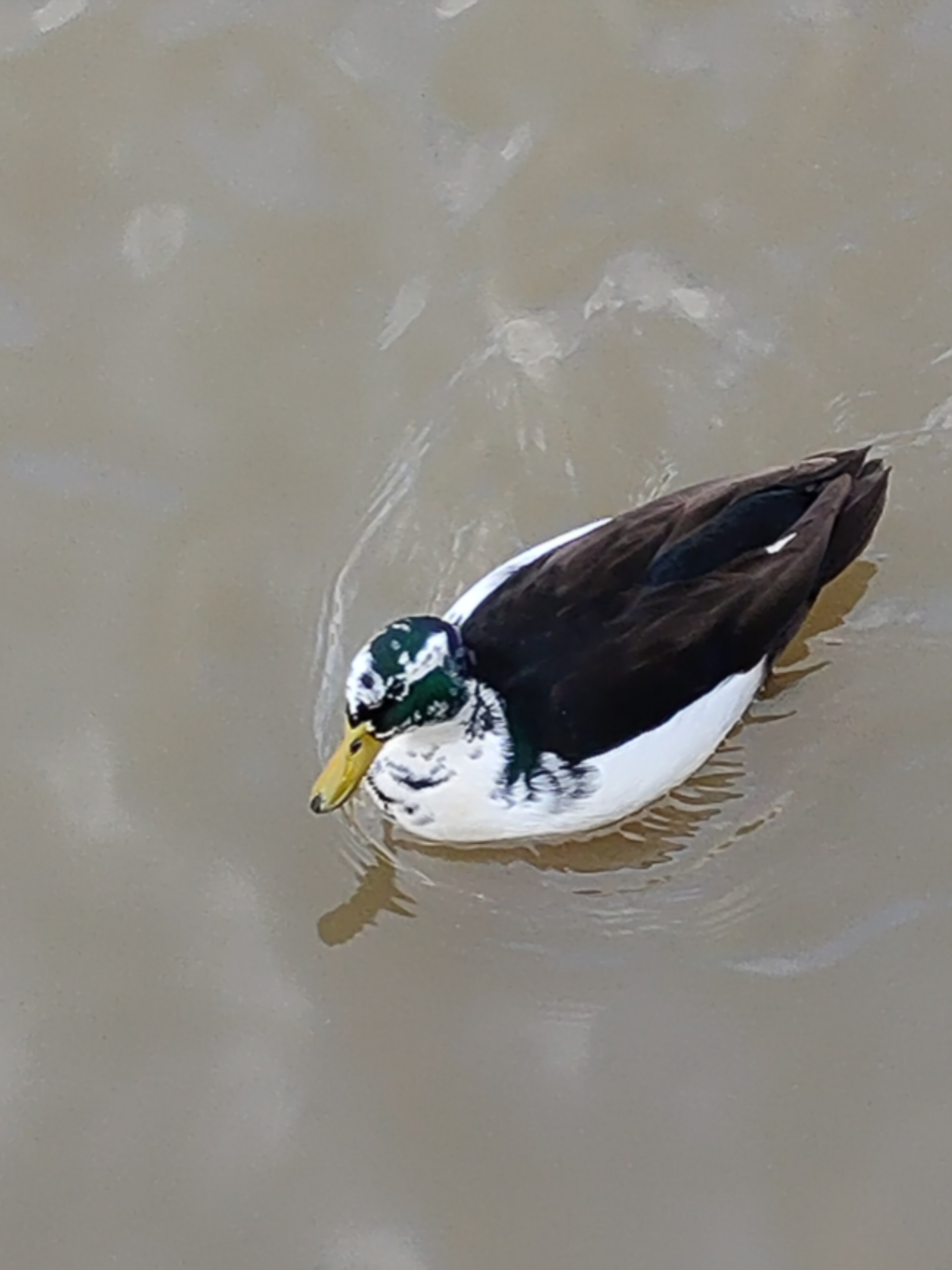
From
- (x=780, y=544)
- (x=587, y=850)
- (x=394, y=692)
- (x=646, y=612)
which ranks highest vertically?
(x=394, y=692)

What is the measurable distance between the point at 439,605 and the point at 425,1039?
1157 mm

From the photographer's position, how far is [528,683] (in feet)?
14.4

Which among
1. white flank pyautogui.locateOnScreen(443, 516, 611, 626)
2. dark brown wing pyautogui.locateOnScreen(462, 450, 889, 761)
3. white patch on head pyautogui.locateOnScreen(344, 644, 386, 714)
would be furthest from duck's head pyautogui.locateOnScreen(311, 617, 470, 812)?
white flank pyautogui.locateOnScreen(443, 516, 611, 626)

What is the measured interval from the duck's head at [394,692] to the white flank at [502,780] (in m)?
0.08

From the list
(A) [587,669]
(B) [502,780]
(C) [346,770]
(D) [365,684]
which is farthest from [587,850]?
(D) [365,684]

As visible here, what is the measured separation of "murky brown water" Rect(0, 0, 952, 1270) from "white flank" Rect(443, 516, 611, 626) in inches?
11.5

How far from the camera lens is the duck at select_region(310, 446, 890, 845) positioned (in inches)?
172

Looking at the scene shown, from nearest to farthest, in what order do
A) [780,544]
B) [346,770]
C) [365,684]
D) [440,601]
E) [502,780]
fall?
[365,684] → [346,770] → [502,780] → [780,544] → [440,601]

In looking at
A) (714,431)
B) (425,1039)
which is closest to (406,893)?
(425,1039)

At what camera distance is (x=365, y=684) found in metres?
4.27

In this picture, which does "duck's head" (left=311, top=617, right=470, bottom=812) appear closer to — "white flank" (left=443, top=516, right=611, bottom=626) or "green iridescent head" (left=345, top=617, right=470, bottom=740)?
"green iridescent head" (left=345, top=617, right=470, bottom=740)

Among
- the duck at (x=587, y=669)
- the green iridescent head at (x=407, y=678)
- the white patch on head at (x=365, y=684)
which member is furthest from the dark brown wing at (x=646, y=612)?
the white patch on head at (x=365, y=684)

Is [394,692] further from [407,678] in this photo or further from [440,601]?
[440,601]

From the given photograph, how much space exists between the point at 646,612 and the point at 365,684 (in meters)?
0.67
